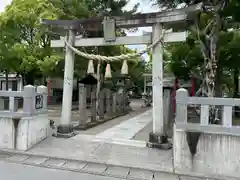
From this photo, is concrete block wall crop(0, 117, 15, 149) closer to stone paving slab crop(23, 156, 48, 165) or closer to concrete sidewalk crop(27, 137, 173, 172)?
concrete sidewalk crop(27, 137, 173, 172)

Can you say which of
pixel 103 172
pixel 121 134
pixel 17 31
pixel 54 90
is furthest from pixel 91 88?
pixel 54 90

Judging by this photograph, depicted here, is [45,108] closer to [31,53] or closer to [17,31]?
[31,53]

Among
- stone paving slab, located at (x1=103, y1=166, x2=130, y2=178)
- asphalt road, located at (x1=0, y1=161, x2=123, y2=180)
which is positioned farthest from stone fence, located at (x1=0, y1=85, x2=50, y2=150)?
stone paving slab, located at (x1=103, y1=166, x2=130, y2=178)

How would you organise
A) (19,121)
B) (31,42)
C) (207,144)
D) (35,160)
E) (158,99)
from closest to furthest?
(207,144) < (35,160) < (19,121) < (158,99) < (31,42)

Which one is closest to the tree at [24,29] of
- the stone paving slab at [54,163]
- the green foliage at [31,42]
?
the green foliage at [31,42]

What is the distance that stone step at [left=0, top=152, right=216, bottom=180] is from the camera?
487cm

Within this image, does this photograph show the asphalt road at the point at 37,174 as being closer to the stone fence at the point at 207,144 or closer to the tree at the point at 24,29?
the stone fence at the point at 207,144

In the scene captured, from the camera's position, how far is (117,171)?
16.6 ft

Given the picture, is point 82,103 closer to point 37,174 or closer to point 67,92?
point 67,92

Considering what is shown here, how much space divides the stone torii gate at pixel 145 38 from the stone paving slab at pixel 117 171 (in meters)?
1.67

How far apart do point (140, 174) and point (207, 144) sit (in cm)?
146

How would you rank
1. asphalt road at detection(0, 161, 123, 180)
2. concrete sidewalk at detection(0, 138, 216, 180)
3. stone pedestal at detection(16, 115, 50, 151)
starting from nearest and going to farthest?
1. asphalt road at detection(0, 161, 123, 180)
2. concrete sidewalk at detection(0, 138, 216, 180)
3. stone pedestal at detection(16, 115, 50, 151)

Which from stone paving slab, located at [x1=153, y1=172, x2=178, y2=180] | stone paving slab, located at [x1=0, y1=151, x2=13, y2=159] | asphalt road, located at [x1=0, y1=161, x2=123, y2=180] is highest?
stone paving slab, located at [x1=0, y1=151, x2=13, y2=159]

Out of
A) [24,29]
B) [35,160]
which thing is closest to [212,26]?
[35,160]
